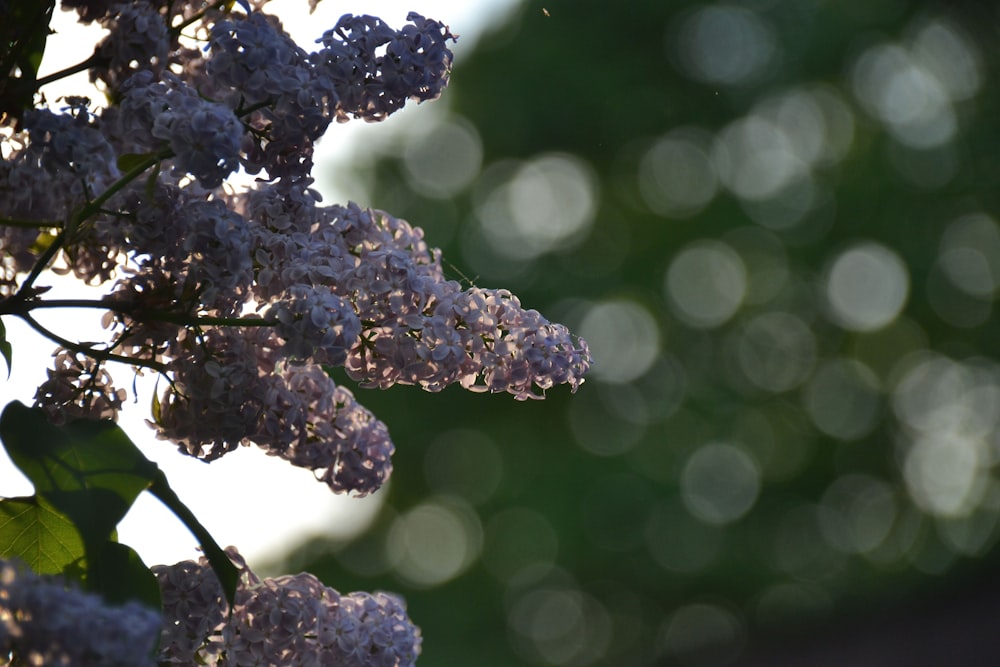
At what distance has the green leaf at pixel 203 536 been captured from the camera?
523 millimetres

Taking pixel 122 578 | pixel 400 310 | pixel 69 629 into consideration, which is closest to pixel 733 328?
pixel 400 310

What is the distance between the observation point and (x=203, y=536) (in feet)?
1.75

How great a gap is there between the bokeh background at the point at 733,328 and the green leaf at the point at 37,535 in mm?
5634

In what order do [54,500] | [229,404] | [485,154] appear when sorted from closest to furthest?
1. [54,500]
2. [229,404]
3. [485,154]

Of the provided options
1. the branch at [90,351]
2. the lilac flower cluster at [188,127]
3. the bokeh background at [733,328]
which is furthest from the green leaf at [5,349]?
the bokeh background at [733,328]

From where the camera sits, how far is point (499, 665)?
6426 mm

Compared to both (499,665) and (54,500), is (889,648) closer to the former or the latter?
(499,665)

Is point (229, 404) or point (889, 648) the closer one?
point (229, 404)

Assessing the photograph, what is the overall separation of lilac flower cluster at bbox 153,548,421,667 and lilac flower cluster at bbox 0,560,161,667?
186 mm

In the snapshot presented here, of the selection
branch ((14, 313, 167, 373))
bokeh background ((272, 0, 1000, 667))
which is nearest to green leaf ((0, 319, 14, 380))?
branch ((14, 313, 167, 373))

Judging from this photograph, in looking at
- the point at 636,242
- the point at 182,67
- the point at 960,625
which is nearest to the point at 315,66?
the point at 182,67

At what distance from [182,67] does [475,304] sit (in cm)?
20

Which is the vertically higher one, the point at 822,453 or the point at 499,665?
the point at 822,453

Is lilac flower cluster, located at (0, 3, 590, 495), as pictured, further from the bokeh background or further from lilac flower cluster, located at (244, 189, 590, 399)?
the bokeh background
